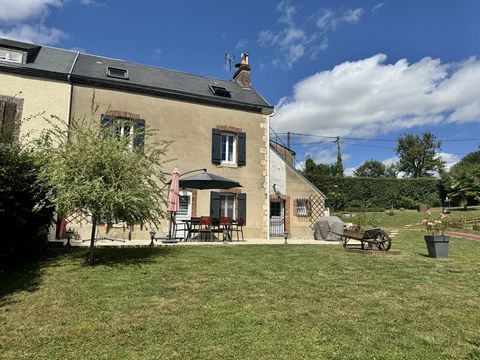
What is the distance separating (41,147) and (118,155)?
2228 millimetres

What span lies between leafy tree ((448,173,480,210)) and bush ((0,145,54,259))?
2578cm

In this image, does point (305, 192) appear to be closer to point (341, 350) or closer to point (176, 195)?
point (176, 195)

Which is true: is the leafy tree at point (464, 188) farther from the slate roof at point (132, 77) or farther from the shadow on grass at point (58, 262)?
the shadow on grass at point (58, 262)

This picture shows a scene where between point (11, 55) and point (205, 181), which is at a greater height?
point (11, 55)

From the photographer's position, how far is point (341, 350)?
3133mm

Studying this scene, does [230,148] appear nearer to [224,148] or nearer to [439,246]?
→ [224,148]

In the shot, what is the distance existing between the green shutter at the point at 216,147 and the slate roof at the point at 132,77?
123cm

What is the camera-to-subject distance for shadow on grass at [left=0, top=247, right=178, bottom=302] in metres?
5.10

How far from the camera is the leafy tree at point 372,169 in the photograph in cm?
6406

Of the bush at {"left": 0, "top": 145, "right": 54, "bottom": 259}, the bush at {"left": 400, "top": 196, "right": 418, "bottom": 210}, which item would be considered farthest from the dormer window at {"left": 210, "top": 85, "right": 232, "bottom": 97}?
the bush at {"left": 400, "top": 196, "right": 418, "bottom": 210}

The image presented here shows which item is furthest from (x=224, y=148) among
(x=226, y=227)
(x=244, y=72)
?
(x=244, y=72)

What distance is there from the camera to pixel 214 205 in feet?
42.8

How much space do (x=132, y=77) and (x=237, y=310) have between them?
37.2 ft

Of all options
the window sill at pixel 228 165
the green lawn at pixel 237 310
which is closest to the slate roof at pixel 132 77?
the window sill at pixel 228 165
